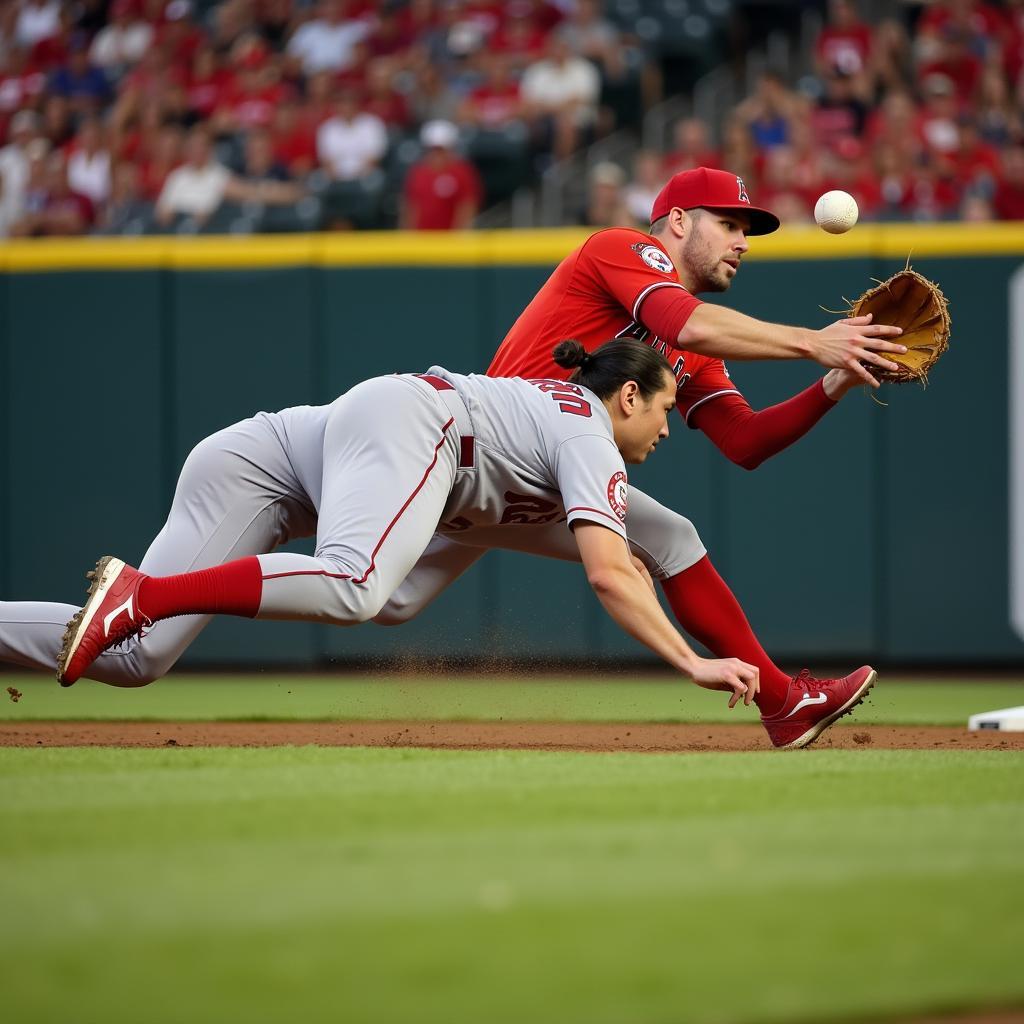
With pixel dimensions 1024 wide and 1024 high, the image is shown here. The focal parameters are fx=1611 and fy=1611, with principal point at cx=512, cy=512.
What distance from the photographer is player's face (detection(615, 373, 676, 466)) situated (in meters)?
4.43

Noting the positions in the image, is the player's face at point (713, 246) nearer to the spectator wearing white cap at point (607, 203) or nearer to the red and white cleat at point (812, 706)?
the red and white cleat at point (812, 706)

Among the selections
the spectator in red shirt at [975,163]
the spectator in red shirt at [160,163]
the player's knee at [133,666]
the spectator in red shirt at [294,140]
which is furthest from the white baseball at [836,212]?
the spectator in red shirt at [160,163]

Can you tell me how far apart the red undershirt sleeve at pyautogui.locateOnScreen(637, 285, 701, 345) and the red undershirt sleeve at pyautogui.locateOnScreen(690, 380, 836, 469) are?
609mm

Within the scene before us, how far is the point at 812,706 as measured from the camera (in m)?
4.75

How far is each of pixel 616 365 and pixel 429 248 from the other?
4.28 m

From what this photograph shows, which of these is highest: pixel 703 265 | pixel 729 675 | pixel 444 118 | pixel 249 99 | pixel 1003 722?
pixel 249 99

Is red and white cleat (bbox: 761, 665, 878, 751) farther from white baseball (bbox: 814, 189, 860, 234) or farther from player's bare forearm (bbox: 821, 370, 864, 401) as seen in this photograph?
white baseball (bbox: 814, 189, 860, 234)

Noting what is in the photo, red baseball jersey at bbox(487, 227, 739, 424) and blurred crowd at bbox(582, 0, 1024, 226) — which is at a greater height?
blurred crowd at bbox(582, 0, 1024, 226)

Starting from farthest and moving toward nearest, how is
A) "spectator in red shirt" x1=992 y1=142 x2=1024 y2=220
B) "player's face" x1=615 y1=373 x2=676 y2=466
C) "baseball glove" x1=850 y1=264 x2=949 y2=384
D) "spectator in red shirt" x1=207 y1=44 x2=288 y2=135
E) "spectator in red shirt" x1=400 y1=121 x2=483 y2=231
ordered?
"spectator in red shirt" x1=207 y1=44 x2=288 y2=135, "spectator in red shirt" x1=400 y1=121 x2=483 y2=231, "spectator in red shirt" x1=992 y1=142 x2=1024 y2=220, "baseball glove" x1=850 y1=264 x2=949 y2=384, "player's face" x1=615 y1=373 x2=676 y2=466

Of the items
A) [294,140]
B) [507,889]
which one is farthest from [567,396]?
[294,140]

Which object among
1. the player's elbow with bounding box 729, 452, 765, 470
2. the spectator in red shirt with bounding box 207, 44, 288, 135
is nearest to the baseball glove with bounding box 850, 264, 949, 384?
the player's elbow with bounding box 729, 452, 765, 470

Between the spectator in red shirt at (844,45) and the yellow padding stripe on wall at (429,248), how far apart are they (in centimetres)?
250

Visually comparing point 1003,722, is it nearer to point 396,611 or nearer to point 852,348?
point 852,348

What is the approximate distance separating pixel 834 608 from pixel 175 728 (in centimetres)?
383
